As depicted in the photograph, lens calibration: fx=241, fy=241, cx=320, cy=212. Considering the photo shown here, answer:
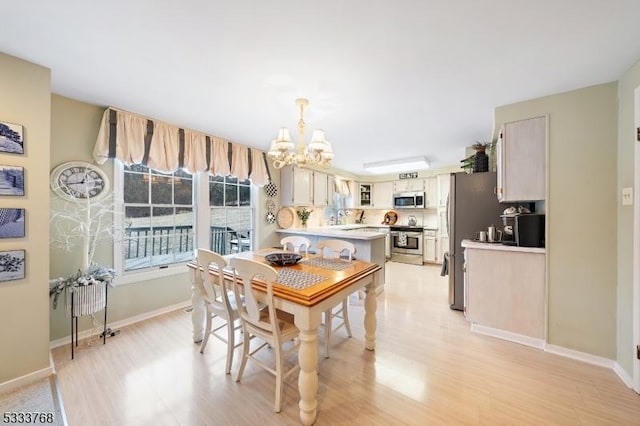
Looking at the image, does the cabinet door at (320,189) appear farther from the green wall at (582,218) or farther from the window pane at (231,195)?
the green wall at (582,218)

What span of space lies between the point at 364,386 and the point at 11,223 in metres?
2.86

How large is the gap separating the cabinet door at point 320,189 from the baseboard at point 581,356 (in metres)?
3.91

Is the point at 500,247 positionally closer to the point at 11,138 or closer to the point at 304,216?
the point at 304,216

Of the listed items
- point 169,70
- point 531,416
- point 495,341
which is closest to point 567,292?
point 495,341

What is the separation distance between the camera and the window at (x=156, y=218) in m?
2.89

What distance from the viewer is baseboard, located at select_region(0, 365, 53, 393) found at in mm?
1735

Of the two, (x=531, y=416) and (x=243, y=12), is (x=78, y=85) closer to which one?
(x=243, y=12)

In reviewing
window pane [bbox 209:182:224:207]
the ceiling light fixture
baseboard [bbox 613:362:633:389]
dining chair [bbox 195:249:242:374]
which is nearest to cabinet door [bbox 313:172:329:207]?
the ceiling light fixture

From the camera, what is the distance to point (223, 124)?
3086 millimetres

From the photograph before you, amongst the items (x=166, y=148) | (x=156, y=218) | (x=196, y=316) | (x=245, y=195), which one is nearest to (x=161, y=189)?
(x=156, y=218)

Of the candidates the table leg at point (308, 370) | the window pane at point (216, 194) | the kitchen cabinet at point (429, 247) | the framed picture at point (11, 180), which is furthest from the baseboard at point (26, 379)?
the kitchen cabinet at point (429, 247)

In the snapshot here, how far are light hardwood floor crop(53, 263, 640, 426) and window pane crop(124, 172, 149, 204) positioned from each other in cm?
152

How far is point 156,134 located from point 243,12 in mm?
2192

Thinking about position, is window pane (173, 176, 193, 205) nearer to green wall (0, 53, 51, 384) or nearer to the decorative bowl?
green wall (0, 53, 51, 384)
